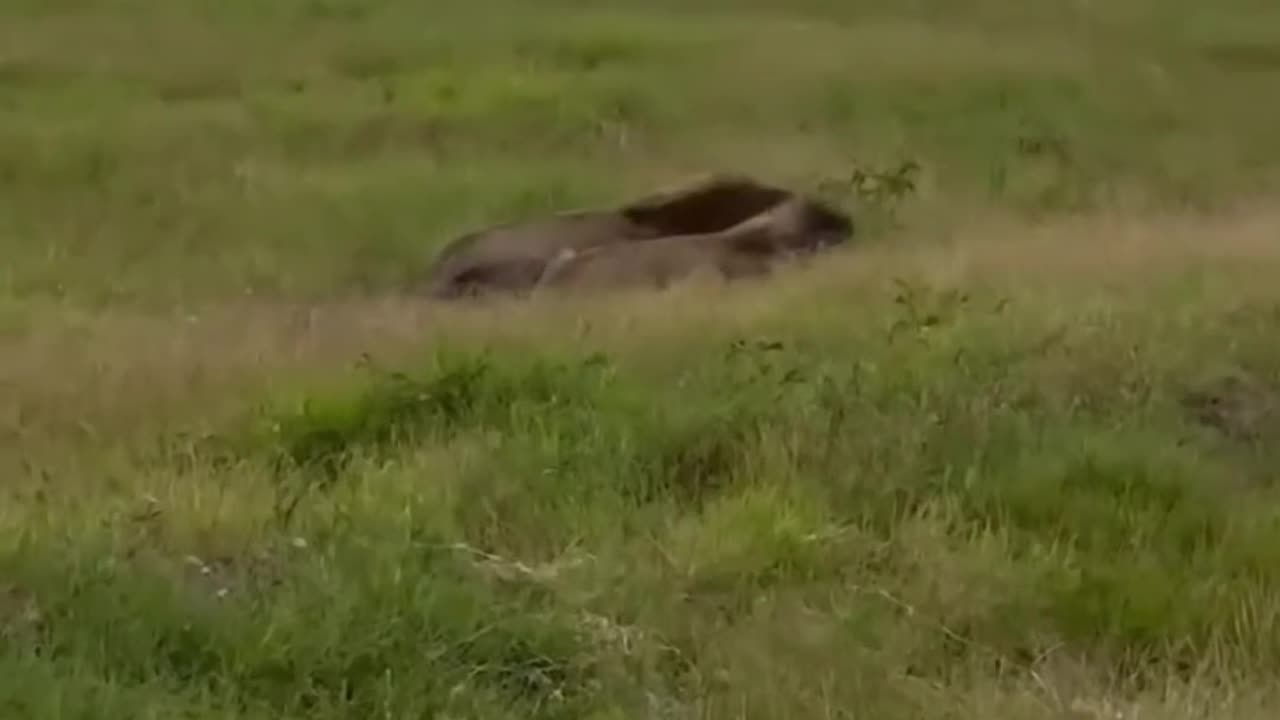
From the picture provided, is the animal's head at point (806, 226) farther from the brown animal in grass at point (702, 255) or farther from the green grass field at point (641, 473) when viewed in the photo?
the green grass field at point (641, 473)

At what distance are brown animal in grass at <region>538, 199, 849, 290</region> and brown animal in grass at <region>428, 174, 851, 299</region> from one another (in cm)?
18

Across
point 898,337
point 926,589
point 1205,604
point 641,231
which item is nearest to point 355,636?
point 926,589

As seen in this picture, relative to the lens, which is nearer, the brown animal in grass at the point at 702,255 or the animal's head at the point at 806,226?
the brown animal in grass at the point at 702,255

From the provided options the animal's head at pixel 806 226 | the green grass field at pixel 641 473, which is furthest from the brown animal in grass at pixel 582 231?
the green grass field at pixel 641 473

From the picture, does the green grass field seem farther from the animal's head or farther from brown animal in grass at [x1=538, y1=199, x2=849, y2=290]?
brown animal in grass at [x1=538, y1=199, x2=849, y2=290]

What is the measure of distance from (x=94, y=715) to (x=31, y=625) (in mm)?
449

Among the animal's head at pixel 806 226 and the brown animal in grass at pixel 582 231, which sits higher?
the animal's head at pixel 806 226

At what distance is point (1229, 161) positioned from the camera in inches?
568

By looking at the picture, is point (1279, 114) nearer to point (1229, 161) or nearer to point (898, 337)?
point (1229, 161)

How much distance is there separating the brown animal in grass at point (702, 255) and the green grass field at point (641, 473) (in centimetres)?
53

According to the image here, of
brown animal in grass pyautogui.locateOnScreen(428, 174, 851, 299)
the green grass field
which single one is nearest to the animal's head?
brown animal in grass pyautogui.locateOnScreen(428, 174, 851, 299)

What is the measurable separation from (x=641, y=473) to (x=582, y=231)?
5845 millimetres

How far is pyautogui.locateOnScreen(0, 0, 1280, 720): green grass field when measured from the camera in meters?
4.31

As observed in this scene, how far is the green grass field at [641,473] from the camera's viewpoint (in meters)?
4.31
